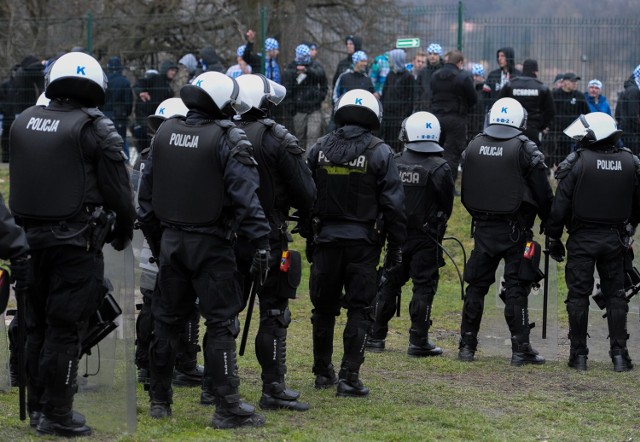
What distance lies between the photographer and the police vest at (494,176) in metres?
10.0

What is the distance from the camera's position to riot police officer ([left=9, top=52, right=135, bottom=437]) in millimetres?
6977


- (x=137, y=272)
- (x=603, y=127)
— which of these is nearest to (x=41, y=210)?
(x=137, y=272)

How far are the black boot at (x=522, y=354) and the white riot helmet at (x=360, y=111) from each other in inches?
107

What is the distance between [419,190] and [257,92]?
9.06ft

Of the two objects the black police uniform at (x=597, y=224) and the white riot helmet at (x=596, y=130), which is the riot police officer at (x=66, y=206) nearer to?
the black police uniform at (x=597, y=224)

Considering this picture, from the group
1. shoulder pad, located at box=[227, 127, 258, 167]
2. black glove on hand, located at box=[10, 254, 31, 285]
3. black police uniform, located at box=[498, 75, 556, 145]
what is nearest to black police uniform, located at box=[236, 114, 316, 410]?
shoulder pad, located at box=[227, 127, 258, 167]

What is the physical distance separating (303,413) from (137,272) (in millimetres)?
3124

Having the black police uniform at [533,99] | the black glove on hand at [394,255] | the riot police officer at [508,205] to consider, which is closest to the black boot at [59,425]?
the black glove on hand at [394,255]

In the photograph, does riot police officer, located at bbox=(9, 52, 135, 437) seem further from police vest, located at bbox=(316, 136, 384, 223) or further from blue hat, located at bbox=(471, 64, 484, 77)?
blue hat, located at bbox=(471, 64, 484, 77)

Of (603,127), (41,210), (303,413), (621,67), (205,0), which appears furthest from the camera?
(205,0)

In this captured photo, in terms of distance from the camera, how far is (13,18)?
21500 millimetres

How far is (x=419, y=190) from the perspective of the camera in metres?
10.4

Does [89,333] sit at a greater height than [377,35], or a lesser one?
lesser

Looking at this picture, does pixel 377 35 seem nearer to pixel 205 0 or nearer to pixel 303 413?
pixel 205 0
